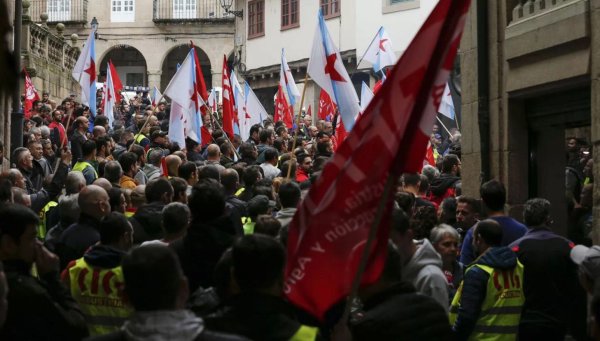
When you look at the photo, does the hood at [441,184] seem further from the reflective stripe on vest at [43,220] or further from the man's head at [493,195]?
the reflective stripe on vest at [43,220]

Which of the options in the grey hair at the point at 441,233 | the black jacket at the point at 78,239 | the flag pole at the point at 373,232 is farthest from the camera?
the black jacket at the point at 78,239

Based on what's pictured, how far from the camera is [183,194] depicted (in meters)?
9.38

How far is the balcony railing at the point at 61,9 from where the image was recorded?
60.9 m

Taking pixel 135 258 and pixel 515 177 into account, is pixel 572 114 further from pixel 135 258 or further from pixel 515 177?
pixel 135 258

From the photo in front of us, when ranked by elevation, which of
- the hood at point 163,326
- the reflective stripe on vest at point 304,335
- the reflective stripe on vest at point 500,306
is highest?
the hood at point 163,326

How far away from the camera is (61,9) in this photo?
61.5 meters

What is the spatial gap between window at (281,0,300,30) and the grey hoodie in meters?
35.7

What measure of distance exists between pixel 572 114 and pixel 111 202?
4.54 metres

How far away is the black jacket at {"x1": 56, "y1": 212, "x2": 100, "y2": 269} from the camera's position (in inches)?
305

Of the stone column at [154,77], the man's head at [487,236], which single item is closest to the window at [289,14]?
the stone column at [154,77]

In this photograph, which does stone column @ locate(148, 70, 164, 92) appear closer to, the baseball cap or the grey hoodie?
the grey hoodie

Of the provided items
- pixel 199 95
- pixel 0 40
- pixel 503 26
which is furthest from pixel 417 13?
pixel 0 40

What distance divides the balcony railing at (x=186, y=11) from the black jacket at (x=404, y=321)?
54.9 meters

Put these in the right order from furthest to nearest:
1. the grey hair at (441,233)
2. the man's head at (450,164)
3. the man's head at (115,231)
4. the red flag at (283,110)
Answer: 1. the red flag at (283,110)
2. the man's head at (450,164)
3. the grey hair at (441,233)
4. the man's head at (115,231)
